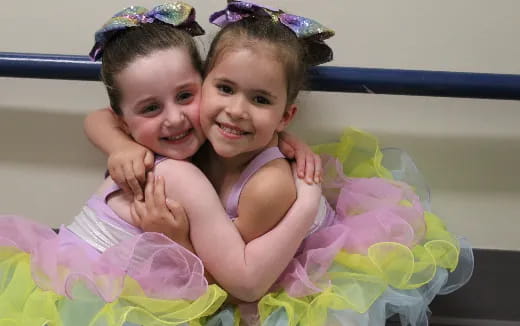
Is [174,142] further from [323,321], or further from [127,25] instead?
[323,321]

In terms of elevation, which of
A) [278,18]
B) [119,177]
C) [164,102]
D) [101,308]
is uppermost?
[278,18]

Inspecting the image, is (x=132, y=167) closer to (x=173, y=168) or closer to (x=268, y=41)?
(x=173, y=168)

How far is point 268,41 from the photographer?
76 centimetres

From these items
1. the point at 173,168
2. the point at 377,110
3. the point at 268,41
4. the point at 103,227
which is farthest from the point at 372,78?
the point at 103,227

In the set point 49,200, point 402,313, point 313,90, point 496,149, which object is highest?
point 313,90

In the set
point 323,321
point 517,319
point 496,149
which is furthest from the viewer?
point 496,149

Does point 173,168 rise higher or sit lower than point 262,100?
lower

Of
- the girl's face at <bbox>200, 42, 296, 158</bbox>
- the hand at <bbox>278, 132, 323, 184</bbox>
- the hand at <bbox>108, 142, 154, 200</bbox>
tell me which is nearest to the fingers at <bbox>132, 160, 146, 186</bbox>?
the hand at <bbox>108, 142, 154, 200</bbox>

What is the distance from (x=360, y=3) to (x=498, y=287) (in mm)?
579

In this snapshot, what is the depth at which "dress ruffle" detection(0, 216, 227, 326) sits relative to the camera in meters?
0.71

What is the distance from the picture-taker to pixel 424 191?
995 mm

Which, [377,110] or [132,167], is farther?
[377,110]

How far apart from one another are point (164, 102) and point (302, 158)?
0.22 metres

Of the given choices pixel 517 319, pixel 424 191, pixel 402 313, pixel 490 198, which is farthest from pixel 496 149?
pixel 402 313
